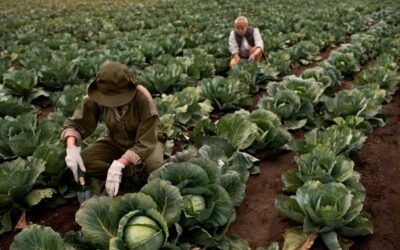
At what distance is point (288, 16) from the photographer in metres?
16.6

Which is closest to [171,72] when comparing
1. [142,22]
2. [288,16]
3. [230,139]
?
[230,139]

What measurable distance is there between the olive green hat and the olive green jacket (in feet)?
0.57

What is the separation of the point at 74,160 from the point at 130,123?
21.9 inches

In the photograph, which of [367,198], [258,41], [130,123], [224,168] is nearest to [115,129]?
[130,123]

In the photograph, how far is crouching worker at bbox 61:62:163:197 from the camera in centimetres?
336

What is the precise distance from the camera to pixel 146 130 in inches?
144

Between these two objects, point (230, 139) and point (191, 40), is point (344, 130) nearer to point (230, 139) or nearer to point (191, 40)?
point (230, 139)

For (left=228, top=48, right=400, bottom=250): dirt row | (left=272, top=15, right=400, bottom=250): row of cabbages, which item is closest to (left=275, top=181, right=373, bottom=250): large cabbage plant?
(left=272, top=15, right=400, bottom=250): row of cabbages

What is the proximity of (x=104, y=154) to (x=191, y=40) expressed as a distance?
7.51 meters

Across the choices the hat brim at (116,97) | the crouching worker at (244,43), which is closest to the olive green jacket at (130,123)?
the hat brim at (116,97)

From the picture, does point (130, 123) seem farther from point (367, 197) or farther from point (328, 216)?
point (367, 197)

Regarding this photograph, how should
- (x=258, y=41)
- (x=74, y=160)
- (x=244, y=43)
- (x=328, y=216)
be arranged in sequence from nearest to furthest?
(x=328, y=216) → (x=74, y=160) → (x=258, y=41) → (x=244, y=43)

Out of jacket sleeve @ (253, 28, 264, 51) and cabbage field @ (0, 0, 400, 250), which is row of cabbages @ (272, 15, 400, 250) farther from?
jacket sleeve @ (253, 28, 264, 51)

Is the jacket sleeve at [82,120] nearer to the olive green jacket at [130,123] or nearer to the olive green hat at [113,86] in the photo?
the olive green jacket at [130,123]
